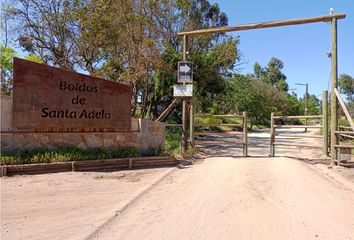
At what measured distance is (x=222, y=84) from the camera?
21.6 meters

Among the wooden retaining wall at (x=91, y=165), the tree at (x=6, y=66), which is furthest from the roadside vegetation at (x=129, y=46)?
the wooden retaining wall at (x=91, y=165)

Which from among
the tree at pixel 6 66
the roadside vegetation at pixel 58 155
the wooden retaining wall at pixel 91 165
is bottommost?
the wooden retaining wall at pixel 91 165

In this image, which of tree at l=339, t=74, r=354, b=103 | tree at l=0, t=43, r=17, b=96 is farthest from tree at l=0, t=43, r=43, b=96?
tree at l=339, t=74, r=354, b=103

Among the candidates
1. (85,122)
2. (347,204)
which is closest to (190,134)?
(85,122)

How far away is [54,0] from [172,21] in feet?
21.0

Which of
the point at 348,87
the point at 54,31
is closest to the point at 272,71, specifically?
the point at 348,87

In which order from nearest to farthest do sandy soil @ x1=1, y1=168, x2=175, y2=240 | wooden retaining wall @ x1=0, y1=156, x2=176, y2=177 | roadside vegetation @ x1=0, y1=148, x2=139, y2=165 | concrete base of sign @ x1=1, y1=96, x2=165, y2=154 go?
sandy soil @ x1=1, y1=168, x2=175, y2=240, wooden retaining wall @ x1=0, y1=156, x2=176, y2=177, roadside vegetation @ x1=0, y1=148, x2=139, y2=165, concrete base of sign @ x1=1, y1=96, x2=165, y2=154

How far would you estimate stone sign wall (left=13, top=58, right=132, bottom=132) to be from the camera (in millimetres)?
8406

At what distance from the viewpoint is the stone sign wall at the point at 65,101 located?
27.6ft

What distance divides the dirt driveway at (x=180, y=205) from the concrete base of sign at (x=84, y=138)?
105 cm

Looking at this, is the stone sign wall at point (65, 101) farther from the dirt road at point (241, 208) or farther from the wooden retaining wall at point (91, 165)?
the dirt road at point (241, 208)

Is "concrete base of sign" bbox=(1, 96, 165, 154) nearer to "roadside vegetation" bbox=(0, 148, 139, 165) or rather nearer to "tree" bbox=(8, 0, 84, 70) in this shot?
"roadside vegetation" bbox=(0, 148, 139, 165)

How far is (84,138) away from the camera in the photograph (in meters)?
9.55

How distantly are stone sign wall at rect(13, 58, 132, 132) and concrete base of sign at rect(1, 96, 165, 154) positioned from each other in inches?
5.3
